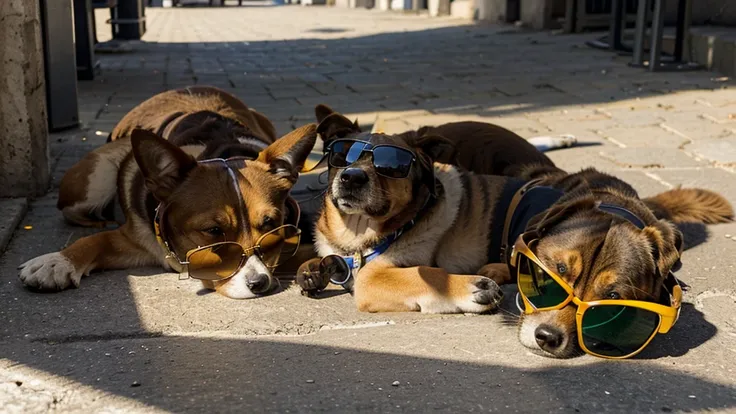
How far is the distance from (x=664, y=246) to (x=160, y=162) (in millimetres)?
2236

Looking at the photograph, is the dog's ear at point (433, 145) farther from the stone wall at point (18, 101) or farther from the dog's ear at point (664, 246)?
the stone wall at point (18, 101)

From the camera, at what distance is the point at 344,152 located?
159 inches

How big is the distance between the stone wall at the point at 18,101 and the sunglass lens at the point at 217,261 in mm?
1869

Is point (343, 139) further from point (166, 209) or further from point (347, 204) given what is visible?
point (166, 209)

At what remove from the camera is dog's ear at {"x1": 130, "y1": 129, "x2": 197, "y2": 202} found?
3.88m

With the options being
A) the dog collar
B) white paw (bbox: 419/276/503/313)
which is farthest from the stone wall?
white paw (bbox: 419/276/503/313)

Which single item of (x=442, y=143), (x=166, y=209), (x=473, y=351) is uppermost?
(x=442, y=143)

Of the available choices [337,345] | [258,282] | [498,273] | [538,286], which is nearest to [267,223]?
[258,282]

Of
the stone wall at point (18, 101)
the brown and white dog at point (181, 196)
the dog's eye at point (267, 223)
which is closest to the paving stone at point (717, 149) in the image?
the brown and white dog at point (181, 196)

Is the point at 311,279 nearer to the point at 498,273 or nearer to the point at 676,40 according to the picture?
the point at 498,273

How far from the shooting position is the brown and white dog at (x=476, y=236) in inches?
128

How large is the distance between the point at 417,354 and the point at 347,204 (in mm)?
929

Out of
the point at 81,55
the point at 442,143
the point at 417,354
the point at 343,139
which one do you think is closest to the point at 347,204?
the point at 343,139

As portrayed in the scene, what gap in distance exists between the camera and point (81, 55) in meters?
9.98
